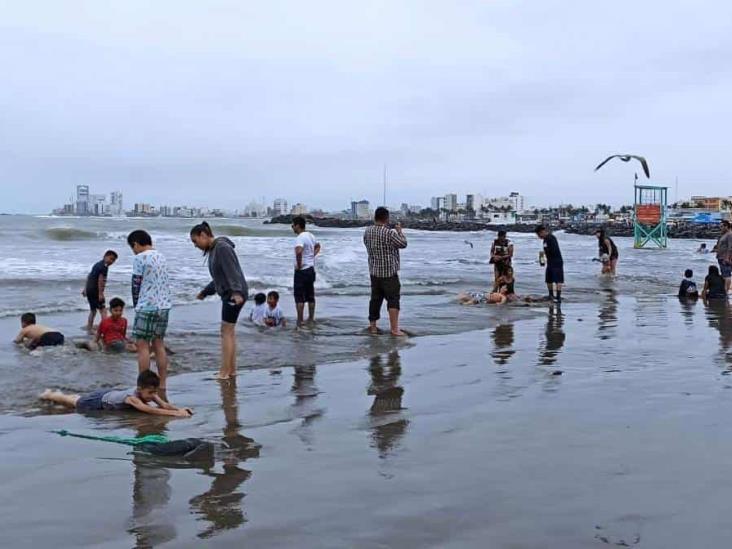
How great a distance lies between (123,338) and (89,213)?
185298 mm

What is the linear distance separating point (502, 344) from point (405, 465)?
5.30m

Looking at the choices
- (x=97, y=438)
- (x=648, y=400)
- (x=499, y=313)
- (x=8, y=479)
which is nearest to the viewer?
(x=8, y=479)

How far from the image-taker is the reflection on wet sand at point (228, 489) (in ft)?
12.2

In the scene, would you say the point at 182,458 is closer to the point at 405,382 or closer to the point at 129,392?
the point at 129,392

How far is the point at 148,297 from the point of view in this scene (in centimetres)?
693

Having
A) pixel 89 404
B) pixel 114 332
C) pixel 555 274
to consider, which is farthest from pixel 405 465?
pixel 555 274

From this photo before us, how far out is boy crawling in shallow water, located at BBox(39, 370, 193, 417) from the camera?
6029 millimetres

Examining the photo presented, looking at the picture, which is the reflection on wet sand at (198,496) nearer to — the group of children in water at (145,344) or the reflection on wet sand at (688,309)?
the group of children in water at (145,344)

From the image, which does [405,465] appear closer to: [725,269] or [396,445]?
[396,445]

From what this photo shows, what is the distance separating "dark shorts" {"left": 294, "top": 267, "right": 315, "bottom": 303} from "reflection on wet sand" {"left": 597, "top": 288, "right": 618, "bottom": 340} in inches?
163

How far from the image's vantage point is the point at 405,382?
7238 mm

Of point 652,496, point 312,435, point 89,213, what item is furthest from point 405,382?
point 89,213

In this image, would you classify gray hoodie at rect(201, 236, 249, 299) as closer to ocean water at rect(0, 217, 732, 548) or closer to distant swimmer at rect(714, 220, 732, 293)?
ocean water at rect(0, 217, 732, 548)

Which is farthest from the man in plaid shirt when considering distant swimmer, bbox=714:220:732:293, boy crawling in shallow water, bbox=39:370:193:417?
distant swimmer, bbox=714:220:732:293
